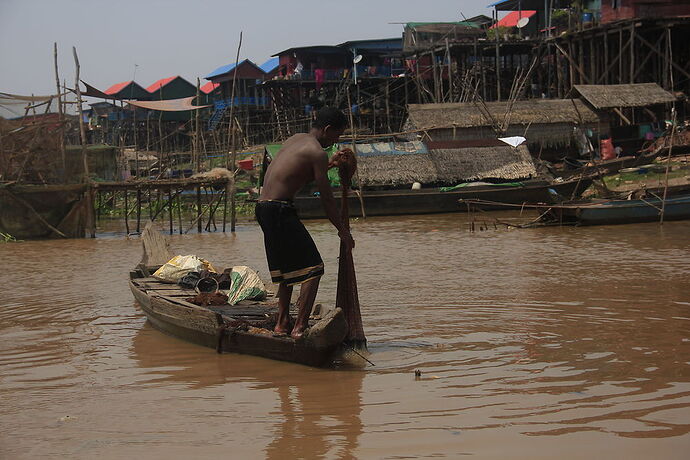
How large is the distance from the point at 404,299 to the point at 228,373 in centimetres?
327

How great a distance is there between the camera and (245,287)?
23.1 ft

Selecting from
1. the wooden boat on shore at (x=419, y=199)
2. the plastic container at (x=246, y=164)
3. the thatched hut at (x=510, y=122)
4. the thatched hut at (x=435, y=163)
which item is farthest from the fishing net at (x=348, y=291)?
the plastic container at (x=246, y=164)

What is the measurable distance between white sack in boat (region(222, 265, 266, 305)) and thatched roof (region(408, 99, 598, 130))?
16233mm

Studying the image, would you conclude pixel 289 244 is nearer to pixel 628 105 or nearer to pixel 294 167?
pixel 294 167

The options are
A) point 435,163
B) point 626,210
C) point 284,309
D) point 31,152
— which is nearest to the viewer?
point 284,309

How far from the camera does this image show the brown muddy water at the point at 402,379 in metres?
3.98

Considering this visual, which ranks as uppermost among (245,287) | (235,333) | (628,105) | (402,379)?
(628,105)

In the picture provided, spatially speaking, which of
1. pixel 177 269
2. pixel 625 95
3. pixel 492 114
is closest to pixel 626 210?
pixel 492 114

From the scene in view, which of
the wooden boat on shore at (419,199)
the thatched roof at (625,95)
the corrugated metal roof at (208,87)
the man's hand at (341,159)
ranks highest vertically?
the corrugated metal roof at (208,87)

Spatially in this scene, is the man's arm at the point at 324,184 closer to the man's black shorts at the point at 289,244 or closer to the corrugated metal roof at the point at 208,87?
the man's black shorts at the point at 289,244

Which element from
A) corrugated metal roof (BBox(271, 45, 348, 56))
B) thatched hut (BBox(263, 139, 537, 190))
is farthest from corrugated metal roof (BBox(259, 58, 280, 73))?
thatched hut (BBox(263, 139, 537, 190))

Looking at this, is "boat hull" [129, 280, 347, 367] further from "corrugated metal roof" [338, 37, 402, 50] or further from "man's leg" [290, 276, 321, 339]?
"corrugated metal roof" [338, 37, 402, 50]

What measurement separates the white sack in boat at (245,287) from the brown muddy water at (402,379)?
696 millimetres

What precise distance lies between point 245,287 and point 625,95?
20270mm
